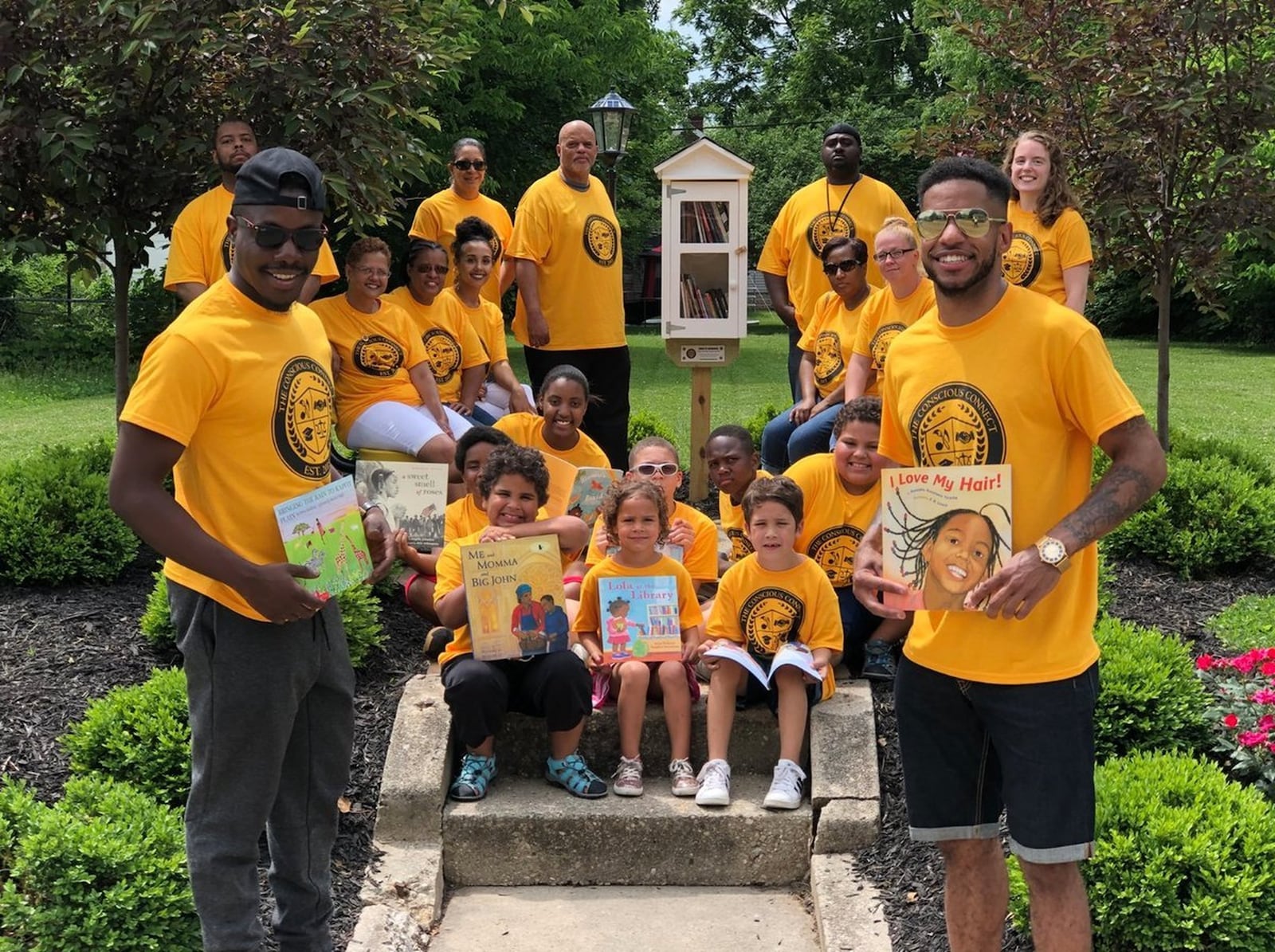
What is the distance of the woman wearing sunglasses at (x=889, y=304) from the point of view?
625 cm

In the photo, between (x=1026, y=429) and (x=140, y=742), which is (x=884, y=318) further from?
(x=140, y=742)

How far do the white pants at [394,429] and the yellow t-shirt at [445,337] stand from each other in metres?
0.49

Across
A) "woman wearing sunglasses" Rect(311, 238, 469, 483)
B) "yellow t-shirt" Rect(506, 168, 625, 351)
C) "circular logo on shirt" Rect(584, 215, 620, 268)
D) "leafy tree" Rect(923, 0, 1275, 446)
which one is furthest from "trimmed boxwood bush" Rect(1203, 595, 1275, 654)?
"circular logo on shirt" Rect(584, 215, 620, 268)

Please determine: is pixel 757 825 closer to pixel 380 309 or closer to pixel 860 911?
pixel 860 911

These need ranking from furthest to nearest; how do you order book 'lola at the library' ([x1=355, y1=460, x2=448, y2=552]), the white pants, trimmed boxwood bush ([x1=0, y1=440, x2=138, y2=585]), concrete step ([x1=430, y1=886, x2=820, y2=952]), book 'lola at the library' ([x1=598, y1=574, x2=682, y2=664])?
the white pants → trimmed boxwood bush ([x1=0, y1=440, x2=138, y2=585]) → book 'lola at the library' ([x1=598, y1=574, x2=682, y2=664]) → book 'lola at the library' ([x1=355, y1=460, x2=448, y2=552]) → concrete step ([x1=430, y1=886, x2=820, y2=952])

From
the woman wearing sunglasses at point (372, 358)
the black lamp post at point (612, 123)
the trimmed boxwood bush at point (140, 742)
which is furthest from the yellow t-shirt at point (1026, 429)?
the black lamp post at point (612, 123)

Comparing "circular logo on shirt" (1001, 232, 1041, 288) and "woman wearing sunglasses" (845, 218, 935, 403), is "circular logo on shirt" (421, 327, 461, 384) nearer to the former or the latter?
"woman wearing sunglasses" (845, 218, 935, 403)

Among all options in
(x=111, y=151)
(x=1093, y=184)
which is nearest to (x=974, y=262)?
(x=111, y=151)

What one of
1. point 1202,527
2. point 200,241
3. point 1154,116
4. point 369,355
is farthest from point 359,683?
point 1154,116

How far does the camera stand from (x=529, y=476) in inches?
204

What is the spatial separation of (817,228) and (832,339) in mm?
964

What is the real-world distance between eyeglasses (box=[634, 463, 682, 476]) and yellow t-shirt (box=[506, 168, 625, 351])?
1818 millimetres

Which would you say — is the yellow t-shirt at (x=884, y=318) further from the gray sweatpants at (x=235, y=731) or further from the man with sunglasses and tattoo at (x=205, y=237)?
the gray sweatpants at (x=235, y=731)

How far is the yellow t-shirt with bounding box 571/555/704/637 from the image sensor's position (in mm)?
5270
